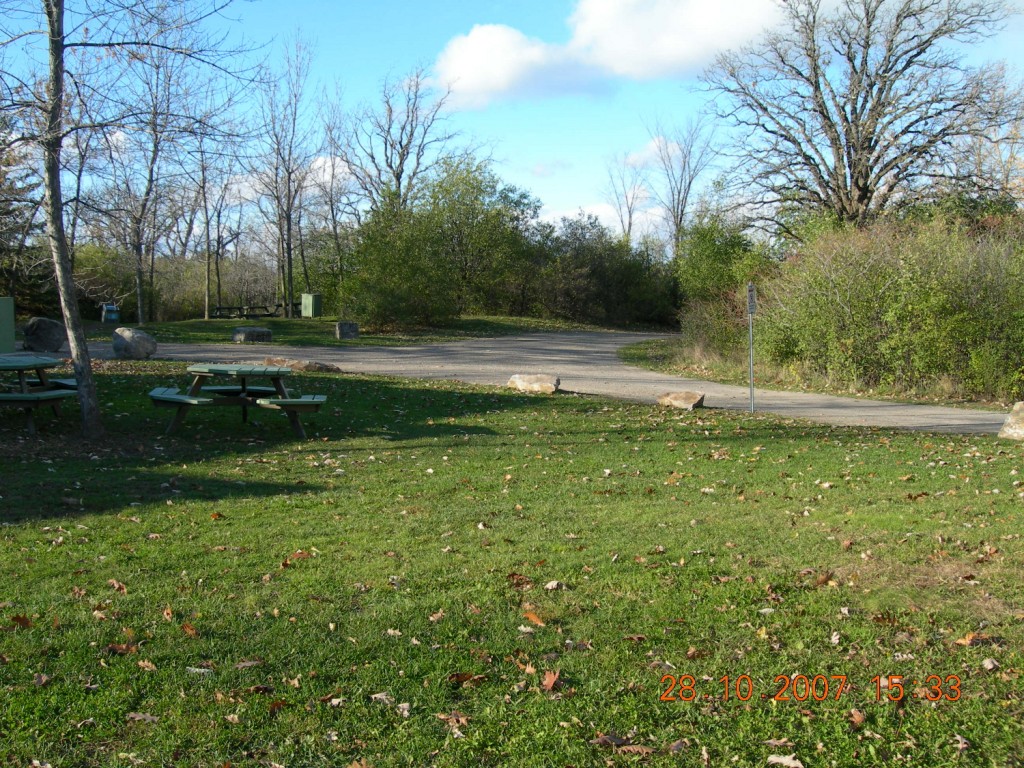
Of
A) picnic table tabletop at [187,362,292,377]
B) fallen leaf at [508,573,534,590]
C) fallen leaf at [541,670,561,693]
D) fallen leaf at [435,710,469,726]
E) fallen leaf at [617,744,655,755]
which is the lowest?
fallen leaf at [617,744,655,755]

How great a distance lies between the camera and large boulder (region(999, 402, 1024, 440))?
34.6 feet

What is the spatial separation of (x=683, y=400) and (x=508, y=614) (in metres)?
9.56

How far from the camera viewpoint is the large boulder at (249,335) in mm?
24703

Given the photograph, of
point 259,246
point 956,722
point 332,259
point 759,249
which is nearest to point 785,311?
point 759,249

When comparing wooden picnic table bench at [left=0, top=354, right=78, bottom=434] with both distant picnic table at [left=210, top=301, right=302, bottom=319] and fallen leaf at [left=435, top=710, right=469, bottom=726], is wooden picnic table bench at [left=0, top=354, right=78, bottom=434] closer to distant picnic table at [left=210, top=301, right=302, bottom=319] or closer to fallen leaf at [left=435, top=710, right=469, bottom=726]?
fallen leaf at [left=435, top=710, right=469, bottom=726]

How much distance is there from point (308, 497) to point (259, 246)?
44721 millimetres

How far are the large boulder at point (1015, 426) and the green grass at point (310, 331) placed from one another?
1933cm

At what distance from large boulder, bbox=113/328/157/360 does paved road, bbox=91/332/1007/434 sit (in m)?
0.73

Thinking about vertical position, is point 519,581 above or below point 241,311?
below

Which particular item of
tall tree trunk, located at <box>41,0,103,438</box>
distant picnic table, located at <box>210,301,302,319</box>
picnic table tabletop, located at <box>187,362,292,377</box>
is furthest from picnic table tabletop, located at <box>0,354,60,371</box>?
distant picnic table, located at <box>210,301,302,319</box>

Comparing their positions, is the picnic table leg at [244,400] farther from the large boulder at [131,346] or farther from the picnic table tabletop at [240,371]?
the large boulder at [131,346]

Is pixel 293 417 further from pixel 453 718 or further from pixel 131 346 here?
pixel 131 346

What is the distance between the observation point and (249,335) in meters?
24.8

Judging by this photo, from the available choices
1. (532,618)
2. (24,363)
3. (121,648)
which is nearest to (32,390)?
(24,363)
